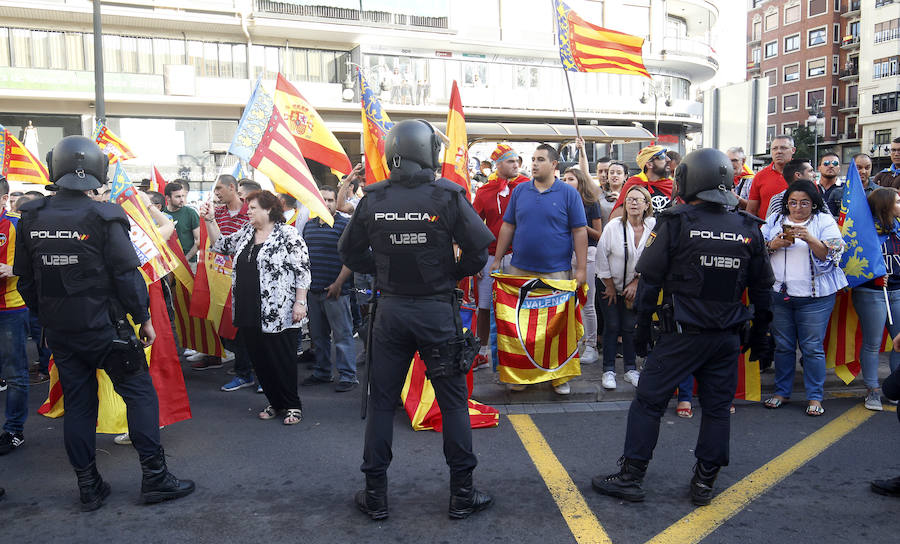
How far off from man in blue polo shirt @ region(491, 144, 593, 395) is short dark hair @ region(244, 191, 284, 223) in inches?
76.2

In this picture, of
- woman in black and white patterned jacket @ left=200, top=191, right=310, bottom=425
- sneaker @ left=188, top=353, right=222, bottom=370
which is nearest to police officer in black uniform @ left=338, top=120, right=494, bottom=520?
woman in black and white patterned jacket @ left=200, top=191, right=310, bottom=425

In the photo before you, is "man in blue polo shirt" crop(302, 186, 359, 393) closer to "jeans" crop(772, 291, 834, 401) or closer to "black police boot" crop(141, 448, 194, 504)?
"black police boot" crop(141, 448, 194, 504)

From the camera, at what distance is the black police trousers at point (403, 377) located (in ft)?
12.1

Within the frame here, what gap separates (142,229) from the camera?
5.13 m

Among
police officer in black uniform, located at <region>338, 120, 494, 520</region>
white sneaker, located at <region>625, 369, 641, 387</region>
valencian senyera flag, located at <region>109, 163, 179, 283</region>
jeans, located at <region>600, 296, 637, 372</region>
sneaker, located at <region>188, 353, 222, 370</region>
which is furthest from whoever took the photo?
sneaker, located at <region>188, 353, 222, 370</region>

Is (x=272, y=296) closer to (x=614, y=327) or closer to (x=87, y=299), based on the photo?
(x=87, y=299)

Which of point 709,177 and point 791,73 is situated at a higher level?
point 791,73

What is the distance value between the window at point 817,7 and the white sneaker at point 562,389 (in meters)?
68.1

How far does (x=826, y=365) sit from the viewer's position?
237 inches

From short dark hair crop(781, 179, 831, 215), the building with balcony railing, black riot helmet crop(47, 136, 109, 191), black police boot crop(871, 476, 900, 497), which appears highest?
the building with balcony railing

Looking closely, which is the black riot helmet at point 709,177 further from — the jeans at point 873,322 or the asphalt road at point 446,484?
the jeans at point 873,322

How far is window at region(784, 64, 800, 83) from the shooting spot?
64.4 meters

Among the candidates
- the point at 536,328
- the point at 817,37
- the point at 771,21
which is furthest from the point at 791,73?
the point at 536,328

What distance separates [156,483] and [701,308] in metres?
3.14
